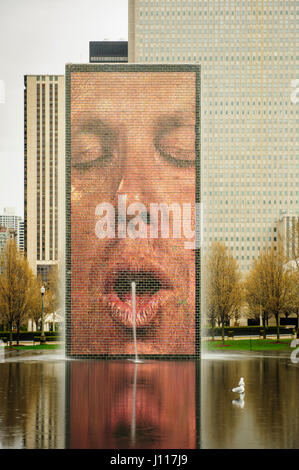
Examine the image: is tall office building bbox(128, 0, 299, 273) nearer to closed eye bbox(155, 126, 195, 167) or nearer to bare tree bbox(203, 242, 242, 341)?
bare tree bbox(203, 242, 242, 341)

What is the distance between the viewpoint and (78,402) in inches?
711

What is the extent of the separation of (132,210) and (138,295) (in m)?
3.98

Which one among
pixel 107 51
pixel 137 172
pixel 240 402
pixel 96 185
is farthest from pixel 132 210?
pixel 107 51

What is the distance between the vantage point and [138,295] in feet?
103

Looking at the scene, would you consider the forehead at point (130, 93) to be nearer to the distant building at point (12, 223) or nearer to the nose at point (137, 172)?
the nose at point (137, 172)

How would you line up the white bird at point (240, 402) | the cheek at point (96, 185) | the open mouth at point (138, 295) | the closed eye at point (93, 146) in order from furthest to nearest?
the closed eye at point (93, 146), the cheek at point (96, 185), the open mouth at point (138, 295), the white bird at point (240, 402)

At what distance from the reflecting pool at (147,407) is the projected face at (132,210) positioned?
3040 mm

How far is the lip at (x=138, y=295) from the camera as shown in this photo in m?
31.2

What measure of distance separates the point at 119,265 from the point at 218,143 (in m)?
112

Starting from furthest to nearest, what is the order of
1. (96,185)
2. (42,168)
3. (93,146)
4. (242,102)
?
(42,168), (242,102), (93,146), (96,185)

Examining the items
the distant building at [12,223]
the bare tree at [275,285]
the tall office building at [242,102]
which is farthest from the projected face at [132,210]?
the tall office building at [242,102]

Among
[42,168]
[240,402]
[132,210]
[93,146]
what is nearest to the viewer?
[240,402]

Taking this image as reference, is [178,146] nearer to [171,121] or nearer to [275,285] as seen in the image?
[171,121]

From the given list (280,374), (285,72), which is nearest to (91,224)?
(280,374)
